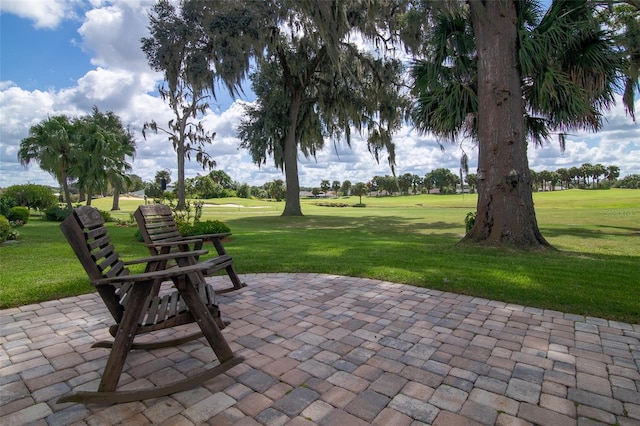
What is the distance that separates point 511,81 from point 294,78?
11414 millimetres

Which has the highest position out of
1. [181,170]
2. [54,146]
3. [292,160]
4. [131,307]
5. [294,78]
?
[294,78]

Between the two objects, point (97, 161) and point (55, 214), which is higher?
point (97, 161)

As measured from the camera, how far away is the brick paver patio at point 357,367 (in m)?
1.74

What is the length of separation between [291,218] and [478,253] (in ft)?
37.3

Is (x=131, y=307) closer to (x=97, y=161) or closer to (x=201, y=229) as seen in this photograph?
(x=201, y=229)

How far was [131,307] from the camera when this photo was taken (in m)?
1.88

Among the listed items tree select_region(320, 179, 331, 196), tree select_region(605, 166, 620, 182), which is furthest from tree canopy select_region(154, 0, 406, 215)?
tree select_region(605, 166, 620, 182)

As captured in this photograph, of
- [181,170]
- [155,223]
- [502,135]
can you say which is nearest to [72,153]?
[181,170]

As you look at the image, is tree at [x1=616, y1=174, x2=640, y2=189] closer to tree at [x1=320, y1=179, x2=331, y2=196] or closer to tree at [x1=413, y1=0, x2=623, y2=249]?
tree at [x1=320, y1=179, x2=331, y2=196]

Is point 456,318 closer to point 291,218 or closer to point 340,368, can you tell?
point 340,368

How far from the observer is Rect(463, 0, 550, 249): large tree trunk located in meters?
6.43

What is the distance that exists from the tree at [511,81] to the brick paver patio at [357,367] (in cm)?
382

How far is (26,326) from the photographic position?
9.68 feet

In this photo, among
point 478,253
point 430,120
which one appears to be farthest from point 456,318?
point 430,120
